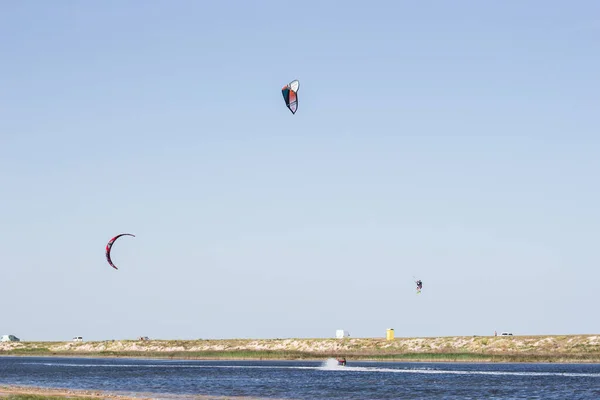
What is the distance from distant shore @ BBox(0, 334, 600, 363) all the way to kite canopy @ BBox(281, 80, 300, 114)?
49424 mm

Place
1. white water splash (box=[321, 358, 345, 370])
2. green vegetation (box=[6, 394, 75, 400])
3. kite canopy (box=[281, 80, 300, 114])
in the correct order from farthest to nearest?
1. white water splash (box=[321, 358, 345, 370])
2. kite canopy (box=[281, 80, 300, 114])
3. green vegetation (box=[6, 394, 75, 400])

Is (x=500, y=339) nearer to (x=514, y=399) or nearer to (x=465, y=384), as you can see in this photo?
(x=465, y=384)

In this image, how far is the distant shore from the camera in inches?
3981

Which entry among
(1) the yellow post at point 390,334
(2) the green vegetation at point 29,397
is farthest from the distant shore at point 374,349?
(2) the green vegetation at point 29,397

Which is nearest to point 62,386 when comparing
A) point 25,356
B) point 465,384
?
point 465,384

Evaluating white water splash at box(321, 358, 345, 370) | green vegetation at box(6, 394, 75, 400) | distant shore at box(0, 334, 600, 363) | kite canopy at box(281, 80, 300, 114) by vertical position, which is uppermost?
kite canopy at box(281, 80, 300, 114)

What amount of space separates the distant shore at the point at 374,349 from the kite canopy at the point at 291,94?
4942cm

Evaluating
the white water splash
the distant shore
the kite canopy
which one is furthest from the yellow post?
the kite canopy

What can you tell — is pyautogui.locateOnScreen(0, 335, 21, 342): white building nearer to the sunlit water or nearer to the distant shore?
the distant shore

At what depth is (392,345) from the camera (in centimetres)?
12062

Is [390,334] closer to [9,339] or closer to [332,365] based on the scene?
[332,365]

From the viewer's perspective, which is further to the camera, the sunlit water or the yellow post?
the yellow post

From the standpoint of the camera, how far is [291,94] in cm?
5772

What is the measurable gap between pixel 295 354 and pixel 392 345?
12913 millimetres
